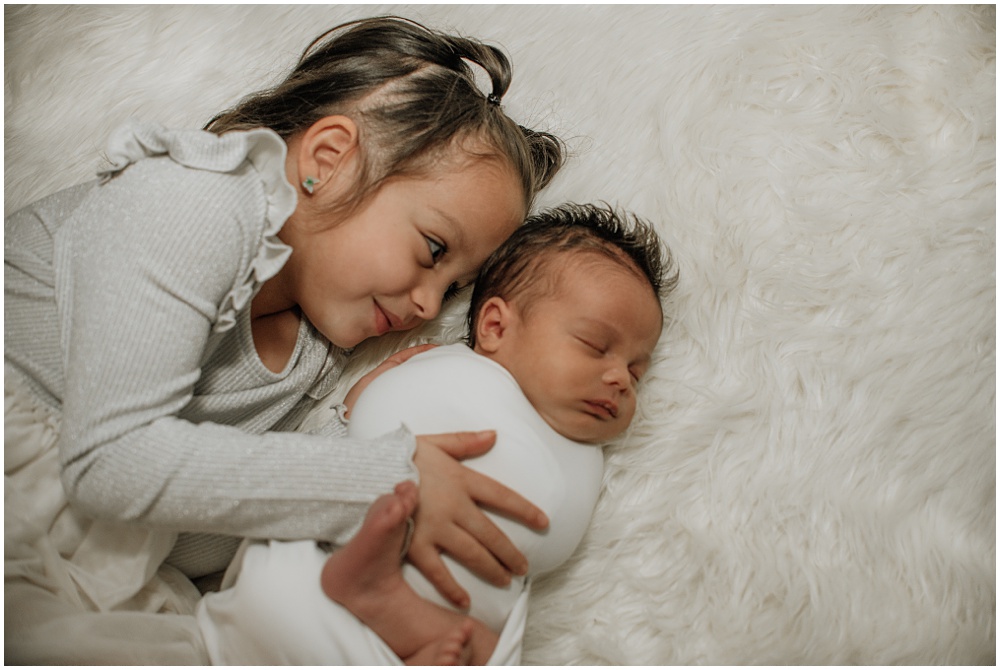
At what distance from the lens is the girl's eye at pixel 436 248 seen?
108 cm

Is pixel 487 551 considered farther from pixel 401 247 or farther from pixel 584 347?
pixel 401 247

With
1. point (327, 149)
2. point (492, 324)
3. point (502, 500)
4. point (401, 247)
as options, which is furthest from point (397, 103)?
point (502, 500)

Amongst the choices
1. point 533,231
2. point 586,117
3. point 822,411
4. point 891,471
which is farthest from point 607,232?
point 891,471

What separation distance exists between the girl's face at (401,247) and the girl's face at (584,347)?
0.13 m

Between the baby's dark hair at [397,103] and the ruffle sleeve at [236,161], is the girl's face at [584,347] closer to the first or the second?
the baby's dark hair at [397,103]

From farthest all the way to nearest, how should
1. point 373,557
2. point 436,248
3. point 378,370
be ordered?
point 378,370 → point 436,248 → point 373,557

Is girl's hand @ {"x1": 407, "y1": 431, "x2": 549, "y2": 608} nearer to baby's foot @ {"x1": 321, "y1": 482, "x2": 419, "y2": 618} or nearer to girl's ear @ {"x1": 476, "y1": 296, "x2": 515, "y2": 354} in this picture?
baby's foot @ {"x1": 321, "y1": 482, "x2": 419, "y2": 618}

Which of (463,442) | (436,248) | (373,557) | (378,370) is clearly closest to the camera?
(373,557)

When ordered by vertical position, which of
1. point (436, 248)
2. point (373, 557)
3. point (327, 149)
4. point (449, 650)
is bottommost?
point (449, 650)

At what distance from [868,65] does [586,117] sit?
1.64 feet

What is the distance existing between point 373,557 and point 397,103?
65 centimetres

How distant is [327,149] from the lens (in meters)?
1.07

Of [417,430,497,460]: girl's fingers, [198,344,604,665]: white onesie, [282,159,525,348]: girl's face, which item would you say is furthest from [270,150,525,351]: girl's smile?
[417,430,497,460]: girl's fingers

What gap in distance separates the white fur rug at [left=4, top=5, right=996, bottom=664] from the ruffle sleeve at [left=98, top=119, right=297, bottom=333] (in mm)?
329
